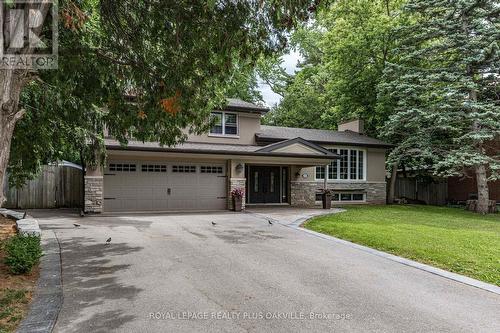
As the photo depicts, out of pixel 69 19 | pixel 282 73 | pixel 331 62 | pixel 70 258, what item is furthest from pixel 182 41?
pixel 282 73

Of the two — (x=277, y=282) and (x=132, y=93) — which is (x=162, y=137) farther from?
(x=277, y=282)

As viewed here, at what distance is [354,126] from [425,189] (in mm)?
6183

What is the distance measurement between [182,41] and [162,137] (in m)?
2.90

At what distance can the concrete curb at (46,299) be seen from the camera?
13.1 feet

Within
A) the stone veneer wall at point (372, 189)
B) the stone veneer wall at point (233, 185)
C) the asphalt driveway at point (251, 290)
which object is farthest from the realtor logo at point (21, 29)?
the stone veneer wall at point (372, 189)

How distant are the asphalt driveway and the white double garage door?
598 cm

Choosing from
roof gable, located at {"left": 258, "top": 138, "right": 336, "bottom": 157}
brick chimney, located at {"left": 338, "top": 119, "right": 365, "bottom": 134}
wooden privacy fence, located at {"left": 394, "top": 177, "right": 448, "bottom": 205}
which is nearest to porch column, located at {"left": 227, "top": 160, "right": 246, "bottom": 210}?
roof gable, located at {"left": 258, "top": 138, "right": 336, "bottom": 157}

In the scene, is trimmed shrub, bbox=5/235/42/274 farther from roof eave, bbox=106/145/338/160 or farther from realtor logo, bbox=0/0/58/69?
roof eave, bbox=106/145/338/160

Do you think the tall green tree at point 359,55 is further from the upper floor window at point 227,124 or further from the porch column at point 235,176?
the porch column at point 235,176

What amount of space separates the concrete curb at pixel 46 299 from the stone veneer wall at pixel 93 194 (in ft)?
21.6

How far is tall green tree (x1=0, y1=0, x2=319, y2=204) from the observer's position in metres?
5.97

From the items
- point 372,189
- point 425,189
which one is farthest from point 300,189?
point 425,189

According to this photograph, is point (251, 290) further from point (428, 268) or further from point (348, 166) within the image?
point (348, 166)

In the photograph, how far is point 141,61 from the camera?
7629 mm
